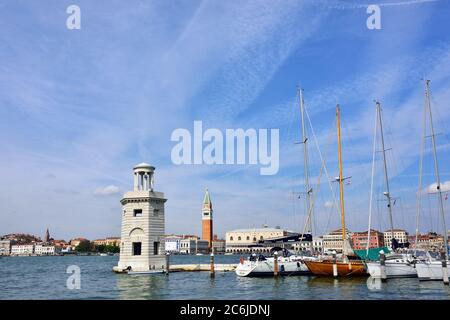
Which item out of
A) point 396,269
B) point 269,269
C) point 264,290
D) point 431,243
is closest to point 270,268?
point 269,269

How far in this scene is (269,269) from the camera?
133 feet

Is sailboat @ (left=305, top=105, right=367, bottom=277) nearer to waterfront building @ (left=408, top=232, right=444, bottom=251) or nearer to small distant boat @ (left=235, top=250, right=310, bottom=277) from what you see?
small distant boat @ (left=235, top=250, right=310, bottom=277)

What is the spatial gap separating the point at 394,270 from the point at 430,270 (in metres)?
3.51

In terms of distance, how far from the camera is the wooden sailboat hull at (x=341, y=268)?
3497 cm

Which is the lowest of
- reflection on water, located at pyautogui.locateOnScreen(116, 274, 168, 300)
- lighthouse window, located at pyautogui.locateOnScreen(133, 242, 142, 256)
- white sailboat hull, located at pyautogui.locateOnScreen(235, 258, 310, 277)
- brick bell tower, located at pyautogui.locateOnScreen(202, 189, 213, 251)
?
reflection on water, located at pyautogui.locateOnScreen(116, 274, 168, 300)

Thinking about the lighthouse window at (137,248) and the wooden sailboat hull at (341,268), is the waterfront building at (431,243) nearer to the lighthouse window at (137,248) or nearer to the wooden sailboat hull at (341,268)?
the wooden sailboat hull at (341,268)

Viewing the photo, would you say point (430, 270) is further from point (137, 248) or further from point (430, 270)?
point (137, 248)

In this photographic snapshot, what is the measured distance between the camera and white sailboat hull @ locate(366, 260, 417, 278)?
34.1 metres

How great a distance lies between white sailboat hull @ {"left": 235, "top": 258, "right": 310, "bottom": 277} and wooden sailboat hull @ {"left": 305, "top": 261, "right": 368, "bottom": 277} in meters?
3.60

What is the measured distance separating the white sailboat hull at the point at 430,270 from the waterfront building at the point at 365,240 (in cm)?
12459

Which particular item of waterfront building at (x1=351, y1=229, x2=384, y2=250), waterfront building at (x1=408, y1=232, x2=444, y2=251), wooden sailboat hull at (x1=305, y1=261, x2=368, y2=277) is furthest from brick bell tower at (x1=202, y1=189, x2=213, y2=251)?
wooden sailboat hull at (x1=305, y1=261, x2=368, y2=277)

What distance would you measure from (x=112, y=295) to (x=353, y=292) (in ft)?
50.3
